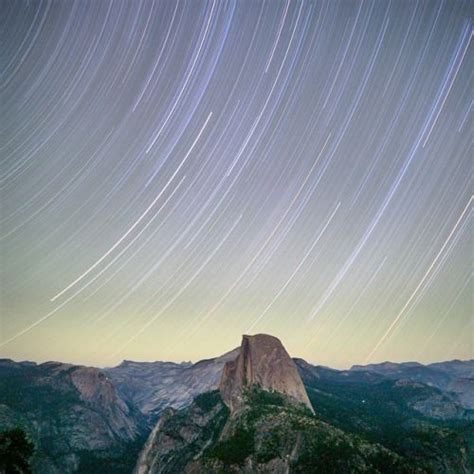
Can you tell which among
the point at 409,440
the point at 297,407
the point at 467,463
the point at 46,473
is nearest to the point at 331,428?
the point at 297,407

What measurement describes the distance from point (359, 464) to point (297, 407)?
5166 centimetres

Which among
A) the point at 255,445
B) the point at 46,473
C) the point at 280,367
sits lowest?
the point at 46,473

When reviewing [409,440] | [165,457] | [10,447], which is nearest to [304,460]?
[409,440]

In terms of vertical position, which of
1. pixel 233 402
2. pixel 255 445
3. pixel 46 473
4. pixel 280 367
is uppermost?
pixel 280 367

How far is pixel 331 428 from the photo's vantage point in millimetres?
142250

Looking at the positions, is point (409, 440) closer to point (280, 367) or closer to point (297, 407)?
point (297, 407)

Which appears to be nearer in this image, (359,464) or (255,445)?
(359,464)

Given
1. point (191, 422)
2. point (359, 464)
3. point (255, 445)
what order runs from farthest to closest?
1. point (191, 422)
2. point (255, 445)
3. point (359, 464)

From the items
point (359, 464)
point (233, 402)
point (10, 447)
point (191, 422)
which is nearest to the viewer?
point (10, 447)

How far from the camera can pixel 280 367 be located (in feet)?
650

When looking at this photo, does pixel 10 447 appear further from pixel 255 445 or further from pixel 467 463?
pixel 467 463

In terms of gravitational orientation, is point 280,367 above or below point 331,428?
above

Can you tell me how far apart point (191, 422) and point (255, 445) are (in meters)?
62.5

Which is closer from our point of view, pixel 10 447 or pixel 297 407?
pixel 10 447
